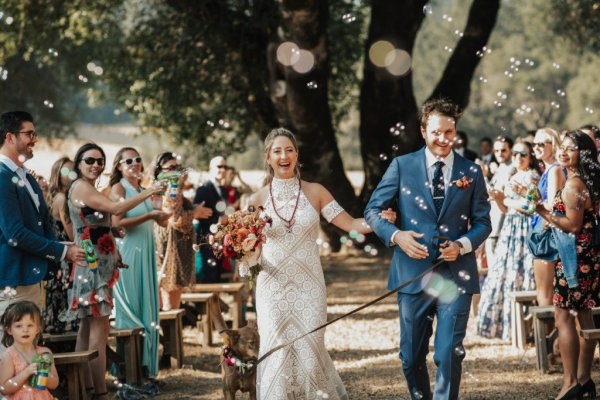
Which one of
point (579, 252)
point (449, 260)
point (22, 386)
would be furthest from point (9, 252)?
point (579, 252)

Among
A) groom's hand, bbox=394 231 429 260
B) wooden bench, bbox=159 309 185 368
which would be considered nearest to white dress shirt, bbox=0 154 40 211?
groom's hand, bbox=394 231 429 260

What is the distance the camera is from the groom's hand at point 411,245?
5.82m

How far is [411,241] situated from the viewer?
5.84 metres

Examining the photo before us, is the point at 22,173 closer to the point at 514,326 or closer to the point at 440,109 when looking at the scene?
the point at 440,109

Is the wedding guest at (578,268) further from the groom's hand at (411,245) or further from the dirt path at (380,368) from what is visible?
the groom's hand at (411,245)

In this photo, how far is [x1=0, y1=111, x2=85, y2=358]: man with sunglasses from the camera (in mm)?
6348

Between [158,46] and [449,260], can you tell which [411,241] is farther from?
[158,46]

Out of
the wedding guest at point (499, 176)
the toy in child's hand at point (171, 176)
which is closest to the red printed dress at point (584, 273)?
the toy in child's hand at point (171, 176)

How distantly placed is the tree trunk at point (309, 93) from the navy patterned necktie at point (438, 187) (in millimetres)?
8730

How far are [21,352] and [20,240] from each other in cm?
75

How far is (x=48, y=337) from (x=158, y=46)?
11834 millimetres

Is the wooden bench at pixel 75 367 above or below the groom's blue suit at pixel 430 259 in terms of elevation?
below

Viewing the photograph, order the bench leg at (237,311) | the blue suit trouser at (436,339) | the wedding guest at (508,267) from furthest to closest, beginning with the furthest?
→ the bench leg at (237,311) → the wedding guest at (508,267) → the blue suit trouser at (436,339)

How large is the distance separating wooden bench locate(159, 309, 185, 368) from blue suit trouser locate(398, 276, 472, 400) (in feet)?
13.3
